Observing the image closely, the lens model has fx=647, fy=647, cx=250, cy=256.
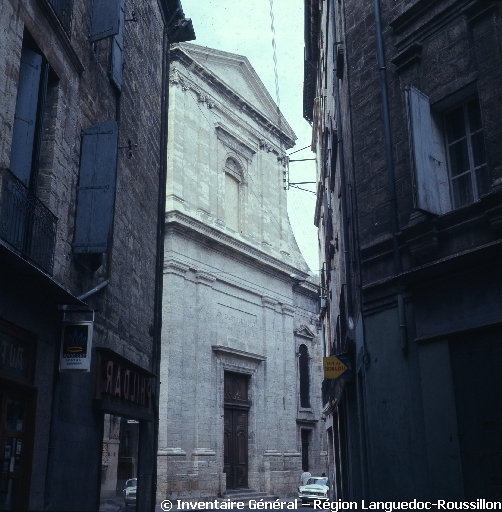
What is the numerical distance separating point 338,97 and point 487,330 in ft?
22.3

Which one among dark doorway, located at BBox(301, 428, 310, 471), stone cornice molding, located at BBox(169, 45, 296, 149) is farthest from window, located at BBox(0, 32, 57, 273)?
dark doorway, located at BBox(301, 428, 310, 471)

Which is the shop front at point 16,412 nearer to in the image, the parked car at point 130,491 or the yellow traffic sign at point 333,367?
the parked car at point 130,491

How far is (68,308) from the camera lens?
Result: 8.24m

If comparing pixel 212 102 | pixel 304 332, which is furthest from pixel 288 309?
pixel 212 102

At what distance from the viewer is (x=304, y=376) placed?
31.2 metres

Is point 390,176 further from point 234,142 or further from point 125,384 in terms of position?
point 234,142

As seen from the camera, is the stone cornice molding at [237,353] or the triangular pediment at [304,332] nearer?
the stone cornice molding at [237,353]

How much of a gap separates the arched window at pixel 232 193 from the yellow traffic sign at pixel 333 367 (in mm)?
16688

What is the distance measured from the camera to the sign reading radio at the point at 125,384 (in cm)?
939

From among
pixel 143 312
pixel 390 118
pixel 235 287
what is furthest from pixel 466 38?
pixel 235 287

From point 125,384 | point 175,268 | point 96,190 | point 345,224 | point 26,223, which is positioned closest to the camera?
point 26,223

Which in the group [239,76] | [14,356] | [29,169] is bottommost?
[14,356]

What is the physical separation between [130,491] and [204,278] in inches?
537

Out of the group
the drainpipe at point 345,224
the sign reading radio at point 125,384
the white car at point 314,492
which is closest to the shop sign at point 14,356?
the sign reading radio at point 125,384
